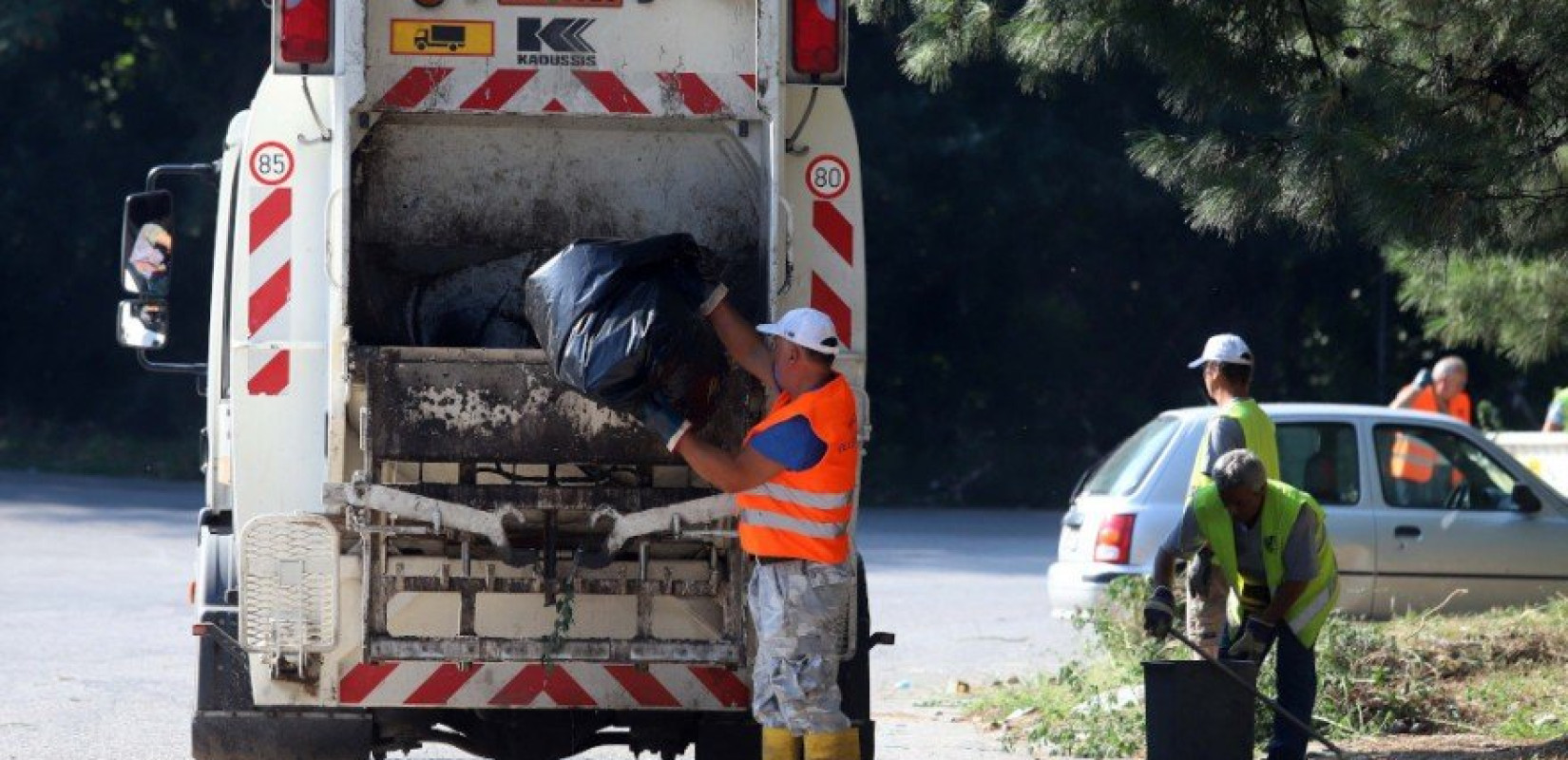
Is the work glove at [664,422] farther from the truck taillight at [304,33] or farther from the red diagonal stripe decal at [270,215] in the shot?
the truck taillight at [304,33]

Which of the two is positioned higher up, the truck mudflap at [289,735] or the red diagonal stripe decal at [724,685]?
the red diagonal stripe decal at [724,685]

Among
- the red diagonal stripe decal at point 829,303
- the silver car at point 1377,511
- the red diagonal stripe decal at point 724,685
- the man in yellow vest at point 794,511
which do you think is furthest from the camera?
the silver car at point 1377,511

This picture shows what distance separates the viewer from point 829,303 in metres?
6.48

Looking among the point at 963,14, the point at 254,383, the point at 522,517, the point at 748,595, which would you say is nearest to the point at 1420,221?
the point at 963,14

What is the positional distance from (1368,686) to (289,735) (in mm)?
4714

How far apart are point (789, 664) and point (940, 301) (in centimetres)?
2020

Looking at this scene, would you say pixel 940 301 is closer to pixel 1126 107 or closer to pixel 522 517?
pixel 1126 107

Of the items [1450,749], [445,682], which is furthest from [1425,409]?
[445,682]

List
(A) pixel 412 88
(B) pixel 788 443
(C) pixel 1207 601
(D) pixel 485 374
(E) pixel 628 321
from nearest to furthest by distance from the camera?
(E) pixel 628 321, (B) pixel 788 443, (D) pixel 485 374, (A) pixel 412 88, (C) pixel 1207 601

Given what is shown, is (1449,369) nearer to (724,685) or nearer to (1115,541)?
(1115,541)

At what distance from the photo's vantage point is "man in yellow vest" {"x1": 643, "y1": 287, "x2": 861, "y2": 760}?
19.5 feet

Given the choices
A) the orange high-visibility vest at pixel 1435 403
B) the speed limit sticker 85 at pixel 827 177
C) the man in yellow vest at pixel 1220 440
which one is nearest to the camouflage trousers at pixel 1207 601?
the man in yellow vest at pixel 1220 440

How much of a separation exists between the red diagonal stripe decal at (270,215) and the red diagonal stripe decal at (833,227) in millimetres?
1452

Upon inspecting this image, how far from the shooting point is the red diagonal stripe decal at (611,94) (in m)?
6.38
